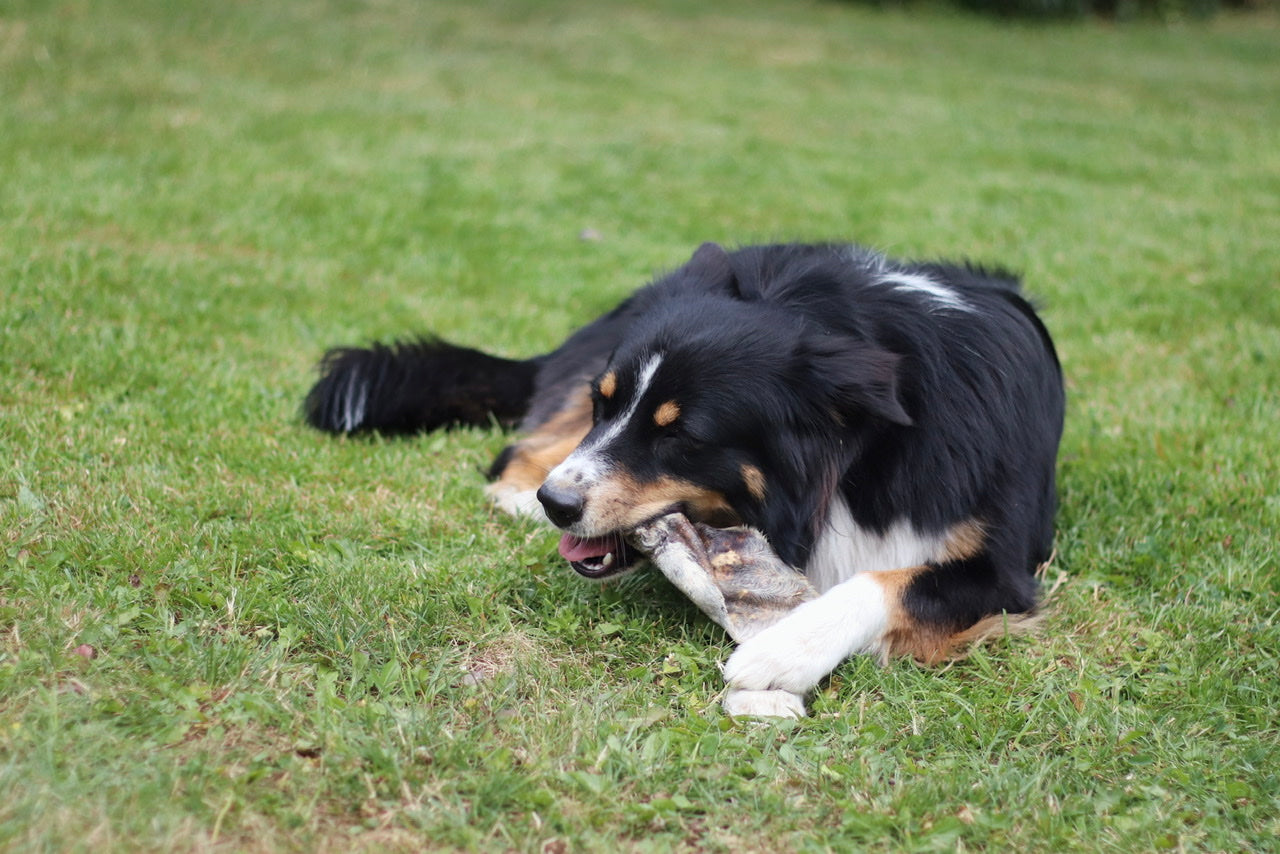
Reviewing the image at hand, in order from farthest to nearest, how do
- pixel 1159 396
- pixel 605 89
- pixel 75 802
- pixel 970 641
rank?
pixel 605 89
pixel 1159 396
pixel 970 641
pixel 75 802

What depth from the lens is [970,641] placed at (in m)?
3.46

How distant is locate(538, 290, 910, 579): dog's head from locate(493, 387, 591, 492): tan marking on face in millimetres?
891

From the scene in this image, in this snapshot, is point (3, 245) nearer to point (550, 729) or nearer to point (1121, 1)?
point (550, 729)

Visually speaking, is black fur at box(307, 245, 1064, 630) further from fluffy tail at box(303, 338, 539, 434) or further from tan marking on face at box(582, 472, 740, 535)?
fluffy tail at box(303, 338, 539, 434)

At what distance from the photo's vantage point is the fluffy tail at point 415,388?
4641 mm

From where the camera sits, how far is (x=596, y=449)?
340cm

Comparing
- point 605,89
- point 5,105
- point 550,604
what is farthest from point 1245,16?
point 550,604

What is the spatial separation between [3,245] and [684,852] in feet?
18.1

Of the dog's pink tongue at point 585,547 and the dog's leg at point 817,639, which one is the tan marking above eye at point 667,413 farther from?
the dog's leg at point 817,639

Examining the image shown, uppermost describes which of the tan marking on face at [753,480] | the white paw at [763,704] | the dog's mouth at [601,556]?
the tan marking on face at [753,480]

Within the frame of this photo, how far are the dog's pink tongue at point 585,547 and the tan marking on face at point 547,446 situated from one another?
71 centimetres

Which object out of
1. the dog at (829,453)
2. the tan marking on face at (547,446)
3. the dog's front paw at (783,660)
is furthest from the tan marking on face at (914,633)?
the tan marking on face at (547,446)

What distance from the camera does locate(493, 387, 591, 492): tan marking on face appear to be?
4.34m

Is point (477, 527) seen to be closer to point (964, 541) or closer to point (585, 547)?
point (585, 547)
